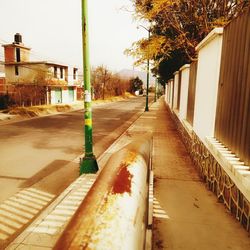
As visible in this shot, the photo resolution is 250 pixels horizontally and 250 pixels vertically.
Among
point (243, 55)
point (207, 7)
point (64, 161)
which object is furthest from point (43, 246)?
point (207, 7)

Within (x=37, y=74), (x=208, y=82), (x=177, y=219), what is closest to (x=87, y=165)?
(x=177, y=219)

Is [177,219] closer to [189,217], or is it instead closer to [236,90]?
[189,217]

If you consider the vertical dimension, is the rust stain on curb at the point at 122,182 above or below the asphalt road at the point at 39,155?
above

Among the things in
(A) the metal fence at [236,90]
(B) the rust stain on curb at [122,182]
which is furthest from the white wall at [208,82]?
(B) the rust stain on curb at [122,182]

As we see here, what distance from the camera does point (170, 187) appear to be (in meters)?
5.68

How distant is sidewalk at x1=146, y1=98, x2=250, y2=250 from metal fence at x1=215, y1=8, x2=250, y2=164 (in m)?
1.13

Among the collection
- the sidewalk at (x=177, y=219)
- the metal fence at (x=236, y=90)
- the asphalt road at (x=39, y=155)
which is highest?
the metal fence at (x=236, y=90)

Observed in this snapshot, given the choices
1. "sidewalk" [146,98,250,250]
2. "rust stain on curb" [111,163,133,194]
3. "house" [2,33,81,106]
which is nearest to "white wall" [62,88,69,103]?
"house" [2,33,81,106]

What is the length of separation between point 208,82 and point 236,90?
2.00 metres

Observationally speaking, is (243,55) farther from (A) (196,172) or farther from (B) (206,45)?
(A) (196,172)

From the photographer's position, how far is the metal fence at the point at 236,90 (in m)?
3.52

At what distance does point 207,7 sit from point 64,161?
11.4 metres

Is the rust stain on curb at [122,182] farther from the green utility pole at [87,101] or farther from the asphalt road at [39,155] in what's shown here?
the green utility pole at [87,101]

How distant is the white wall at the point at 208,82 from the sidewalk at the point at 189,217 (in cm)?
122
